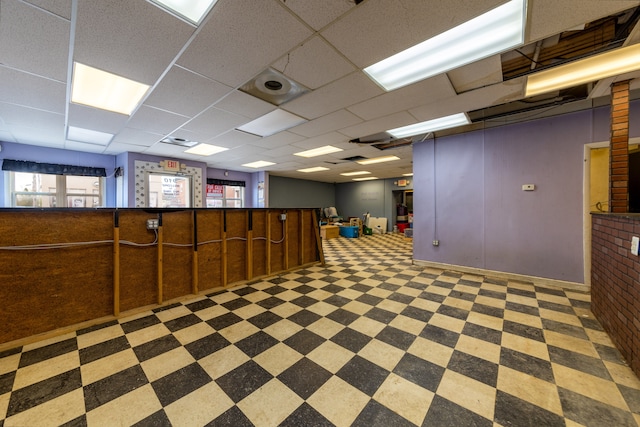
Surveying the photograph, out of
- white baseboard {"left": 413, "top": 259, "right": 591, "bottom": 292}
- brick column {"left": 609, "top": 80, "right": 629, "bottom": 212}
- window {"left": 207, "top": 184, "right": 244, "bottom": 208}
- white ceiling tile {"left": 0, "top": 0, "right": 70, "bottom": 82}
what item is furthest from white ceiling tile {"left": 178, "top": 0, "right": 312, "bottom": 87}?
window {"left": 207, "top": 184, "right": 244, "bottom": 208}

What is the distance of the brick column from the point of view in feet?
8.76

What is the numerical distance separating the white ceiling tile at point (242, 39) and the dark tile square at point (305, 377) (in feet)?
8.99

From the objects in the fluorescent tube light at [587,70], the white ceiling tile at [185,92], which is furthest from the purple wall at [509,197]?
the white ceiling tile at [185,92]

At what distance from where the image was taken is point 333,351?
6.46ft

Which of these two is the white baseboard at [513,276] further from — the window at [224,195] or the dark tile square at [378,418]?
the window at [224,195]

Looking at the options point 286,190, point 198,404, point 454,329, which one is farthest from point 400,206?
point 198,404

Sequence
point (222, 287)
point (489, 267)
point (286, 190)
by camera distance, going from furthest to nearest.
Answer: point (286, 190)
point (489, 267)
point (222, 287)

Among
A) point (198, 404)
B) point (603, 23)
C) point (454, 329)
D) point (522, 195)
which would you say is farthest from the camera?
point (522, 195)

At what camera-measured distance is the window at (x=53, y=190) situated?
5359mm

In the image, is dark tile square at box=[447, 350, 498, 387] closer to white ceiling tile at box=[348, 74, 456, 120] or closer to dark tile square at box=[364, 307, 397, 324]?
dark tile square at box=[364, 307, 397, 324]

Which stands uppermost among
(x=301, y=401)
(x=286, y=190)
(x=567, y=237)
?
(x=286, y=190)

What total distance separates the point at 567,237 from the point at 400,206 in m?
8.51

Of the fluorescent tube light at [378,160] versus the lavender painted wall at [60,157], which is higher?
the fluorescent tube light at [378,160]

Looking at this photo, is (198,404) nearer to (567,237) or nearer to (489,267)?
(489,267)
